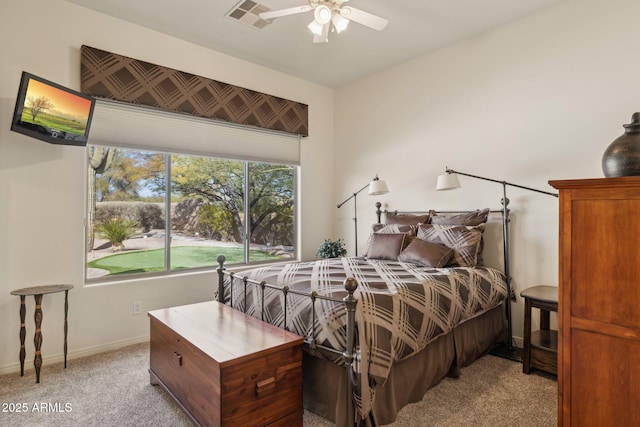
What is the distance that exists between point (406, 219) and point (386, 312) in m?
1.91

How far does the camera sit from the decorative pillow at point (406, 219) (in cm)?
354

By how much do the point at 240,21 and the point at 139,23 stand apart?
0.94 metres

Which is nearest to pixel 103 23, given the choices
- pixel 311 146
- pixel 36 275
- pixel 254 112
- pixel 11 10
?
pixel 11 10

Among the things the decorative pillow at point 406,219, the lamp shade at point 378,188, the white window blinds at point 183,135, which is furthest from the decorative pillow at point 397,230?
the white window blinds at point 183,135

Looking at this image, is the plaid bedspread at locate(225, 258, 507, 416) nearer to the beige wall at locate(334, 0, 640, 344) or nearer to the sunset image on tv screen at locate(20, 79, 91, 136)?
the beige wall at locate(334, 0, 640, 344)

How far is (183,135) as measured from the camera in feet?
11.7

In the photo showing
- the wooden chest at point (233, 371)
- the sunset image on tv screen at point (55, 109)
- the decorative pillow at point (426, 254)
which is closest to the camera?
the wooden chest at point (233, 371)

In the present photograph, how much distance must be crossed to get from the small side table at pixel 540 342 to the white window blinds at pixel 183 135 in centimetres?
303

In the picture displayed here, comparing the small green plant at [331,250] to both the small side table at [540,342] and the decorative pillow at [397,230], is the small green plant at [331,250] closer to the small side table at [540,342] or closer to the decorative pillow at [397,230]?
the decorative pillow at [397,230]

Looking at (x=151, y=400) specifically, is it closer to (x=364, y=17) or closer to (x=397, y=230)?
(x=397, y=230)

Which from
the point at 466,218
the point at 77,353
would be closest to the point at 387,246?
the point at 466,218

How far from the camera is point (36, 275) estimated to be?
109 inches

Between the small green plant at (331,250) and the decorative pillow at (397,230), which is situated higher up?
the decorative pillow at (397,230)

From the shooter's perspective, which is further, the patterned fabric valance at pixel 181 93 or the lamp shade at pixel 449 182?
the lamp shade at pixel 449 182
